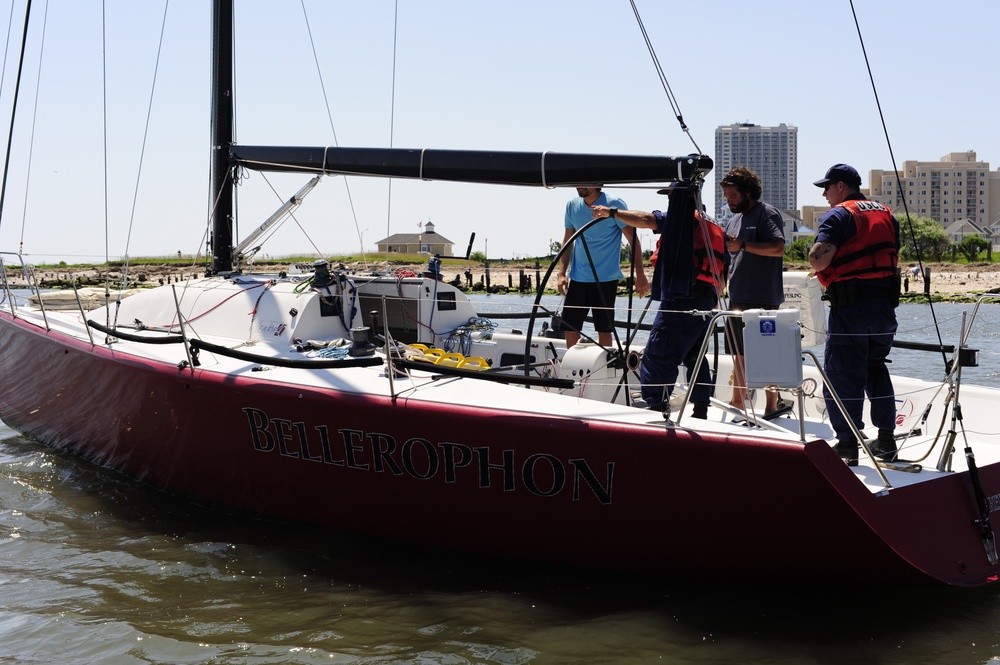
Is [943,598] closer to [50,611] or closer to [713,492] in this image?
[713,492]

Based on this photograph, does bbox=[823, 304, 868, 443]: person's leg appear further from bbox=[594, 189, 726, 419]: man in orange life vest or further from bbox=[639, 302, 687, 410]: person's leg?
bbox=[639, 302, 687, 410]: person's leg

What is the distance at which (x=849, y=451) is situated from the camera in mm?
4645

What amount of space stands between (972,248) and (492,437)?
60.7 meters

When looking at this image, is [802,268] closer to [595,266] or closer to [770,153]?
[595,266]

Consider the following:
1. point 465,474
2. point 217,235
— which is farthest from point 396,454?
point 217,235

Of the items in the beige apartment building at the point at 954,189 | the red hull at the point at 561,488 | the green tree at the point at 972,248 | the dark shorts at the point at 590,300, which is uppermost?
the beige apartment building at the point at 954,189

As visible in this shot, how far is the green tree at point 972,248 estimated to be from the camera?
185 feet

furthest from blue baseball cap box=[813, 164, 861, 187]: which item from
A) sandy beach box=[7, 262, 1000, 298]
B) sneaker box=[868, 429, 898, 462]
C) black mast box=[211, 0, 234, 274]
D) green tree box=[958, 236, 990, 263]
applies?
green tree box=[958, 236, 990, 263]

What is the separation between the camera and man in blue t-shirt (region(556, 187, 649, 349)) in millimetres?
6215

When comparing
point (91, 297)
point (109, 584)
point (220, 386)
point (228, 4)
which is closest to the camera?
point (109, 584)

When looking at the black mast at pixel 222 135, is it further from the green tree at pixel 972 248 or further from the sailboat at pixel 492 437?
the green tree at pixel 972 248

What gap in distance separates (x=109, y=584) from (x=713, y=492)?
3311mm

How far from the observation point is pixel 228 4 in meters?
7.96

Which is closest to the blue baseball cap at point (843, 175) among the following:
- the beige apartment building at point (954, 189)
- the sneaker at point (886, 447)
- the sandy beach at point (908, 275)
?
the sneaker at point (886, 447)
